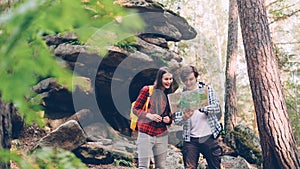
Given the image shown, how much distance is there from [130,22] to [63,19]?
0.15 m

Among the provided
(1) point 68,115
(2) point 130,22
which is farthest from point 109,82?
(2) point 130,22

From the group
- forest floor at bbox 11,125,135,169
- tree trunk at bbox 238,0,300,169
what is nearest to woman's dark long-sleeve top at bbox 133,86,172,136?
tree trunk at bbox 238,0,300,169

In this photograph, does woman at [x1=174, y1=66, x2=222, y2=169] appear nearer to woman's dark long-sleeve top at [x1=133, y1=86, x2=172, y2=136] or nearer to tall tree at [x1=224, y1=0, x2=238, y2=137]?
woman's dark long-sleeve top at [x1=133, y1=86, x2=172, y2=136]

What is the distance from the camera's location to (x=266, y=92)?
16.9 ft

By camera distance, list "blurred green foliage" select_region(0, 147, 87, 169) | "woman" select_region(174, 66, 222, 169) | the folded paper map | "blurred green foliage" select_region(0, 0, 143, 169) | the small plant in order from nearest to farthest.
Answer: "blurred green foliage" select_region(0, 0, 143, 169) < "blurred green foliage" select_region(0, 147, 87, 169) < the folded paper map < "woman" select_region(174, 66, 222, 169) < the small plant

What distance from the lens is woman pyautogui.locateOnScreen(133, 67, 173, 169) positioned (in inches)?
156

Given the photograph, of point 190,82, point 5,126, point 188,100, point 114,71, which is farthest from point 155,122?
point 114,71

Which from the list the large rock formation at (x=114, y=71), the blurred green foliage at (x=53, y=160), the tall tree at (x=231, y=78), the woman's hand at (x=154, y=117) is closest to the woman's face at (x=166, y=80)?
the woman's hand at (x=154, y=117)

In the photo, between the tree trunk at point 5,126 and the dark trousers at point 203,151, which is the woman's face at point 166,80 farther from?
the tree trunk at point 5,126

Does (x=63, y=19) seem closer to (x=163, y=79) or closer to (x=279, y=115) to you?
(x=163, y=79)

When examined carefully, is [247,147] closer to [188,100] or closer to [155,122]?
[188,100]

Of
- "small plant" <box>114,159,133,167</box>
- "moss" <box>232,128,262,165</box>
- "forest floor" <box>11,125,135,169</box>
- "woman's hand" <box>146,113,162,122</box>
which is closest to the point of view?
"woman's hand" <box>146,113,162,122</box>

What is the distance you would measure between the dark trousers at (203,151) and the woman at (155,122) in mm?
334

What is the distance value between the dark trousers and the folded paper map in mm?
434
